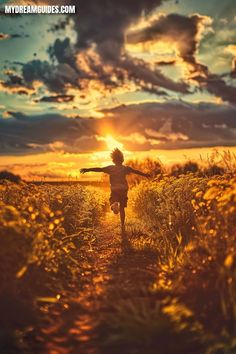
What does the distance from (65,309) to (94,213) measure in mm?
11313

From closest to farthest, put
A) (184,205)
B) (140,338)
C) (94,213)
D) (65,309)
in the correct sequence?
(140,338) → (65,309) → (184,205) → (94,213)

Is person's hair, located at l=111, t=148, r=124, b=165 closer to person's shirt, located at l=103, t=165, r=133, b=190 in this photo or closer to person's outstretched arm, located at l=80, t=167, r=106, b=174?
person's shirt, located at l=103, t=165, r=133, b=190

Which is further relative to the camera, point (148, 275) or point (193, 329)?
point (148, 275)

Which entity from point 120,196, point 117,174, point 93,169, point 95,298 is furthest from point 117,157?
point 95,298

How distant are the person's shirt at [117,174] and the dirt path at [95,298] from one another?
2527mm

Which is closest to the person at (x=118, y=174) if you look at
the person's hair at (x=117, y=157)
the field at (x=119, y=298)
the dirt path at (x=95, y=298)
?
the person's hair at (x=117, y=157)

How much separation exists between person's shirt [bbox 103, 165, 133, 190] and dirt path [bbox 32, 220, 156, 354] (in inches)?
99.5

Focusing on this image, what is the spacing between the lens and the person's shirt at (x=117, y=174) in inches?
553

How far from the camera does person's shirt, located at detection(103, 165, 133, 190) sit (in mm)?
14047

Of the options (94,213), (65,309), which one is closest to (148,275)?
(65,309)

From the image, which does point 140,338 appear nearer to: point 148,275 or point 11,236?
point 11,236

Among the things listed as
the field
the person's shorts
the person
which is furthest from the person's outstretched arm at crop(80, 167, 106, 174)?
the field

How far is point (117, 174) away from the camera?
14094 mm

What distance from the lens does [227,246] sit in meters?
6.76
